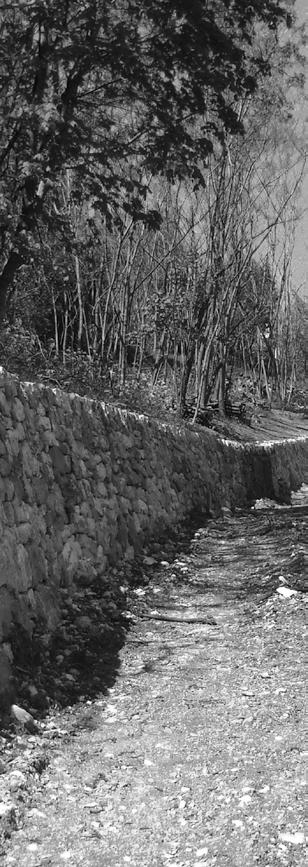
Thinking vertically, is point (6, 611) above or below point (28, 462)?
below

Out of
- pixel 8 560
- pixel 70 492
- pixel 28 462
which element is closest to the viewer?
pixel 8 560

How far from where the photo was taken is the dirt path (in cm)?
309

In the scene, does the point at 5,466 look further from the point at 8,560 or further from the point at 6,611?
the point at 6,611

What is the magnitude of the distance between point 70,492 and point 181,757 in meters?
3.11

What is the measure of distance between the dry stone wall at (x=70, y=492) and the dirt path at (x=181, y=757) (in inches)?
25.3

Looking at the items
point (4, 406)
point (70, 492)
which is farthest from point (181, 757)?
point (70, 492)

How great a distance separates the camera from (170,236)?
66.1 ft

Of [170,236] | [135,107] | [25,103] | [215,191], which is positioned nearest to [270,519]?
[135,107]

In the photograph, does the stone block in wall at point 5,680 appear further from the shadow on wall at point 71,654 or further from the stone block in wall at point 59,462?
the stone block in wall at point 59,462

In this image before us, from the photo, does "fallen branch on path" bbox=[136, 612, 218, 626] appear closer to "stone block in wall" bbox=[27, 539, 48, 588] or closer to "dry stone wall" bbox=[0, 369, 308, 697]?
"dry stone wall" bbox=[0, 369, 308, 697]

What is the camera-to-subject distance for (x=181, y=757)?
3885 millimetres

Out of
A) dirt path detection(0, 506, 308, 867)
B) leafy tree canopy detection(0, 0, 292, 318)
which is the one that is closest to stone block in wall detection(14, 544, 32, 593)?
dirt path detection(0, 506, 308, 867)

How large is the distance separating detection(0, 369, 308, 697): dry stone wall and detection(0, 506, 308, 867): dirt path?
642 millimetres

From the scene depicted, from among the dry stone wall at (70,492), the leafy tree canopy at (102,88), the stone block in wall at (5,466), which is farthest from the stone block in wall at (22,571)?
the leafy tree canopy at (102,88)
